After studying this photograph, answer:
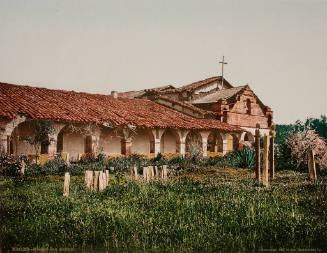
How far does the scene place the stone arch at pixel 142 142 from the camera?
23709 mm

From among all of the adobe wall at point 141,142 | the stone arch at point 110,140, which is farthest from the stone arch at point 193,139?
the stone arch at point 110,140

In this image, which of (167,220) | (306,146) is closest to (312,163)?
(306,146)

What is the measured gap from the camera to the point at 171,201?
8539mm

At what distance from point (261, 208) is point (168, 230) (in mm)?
2372

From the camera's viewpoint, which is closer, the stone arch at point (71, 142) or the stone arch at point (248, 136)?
the stone arch at point (71, 142)

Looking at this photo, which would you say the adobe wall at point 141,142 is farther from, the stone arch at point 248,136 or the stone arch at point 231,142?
the stone arch at point 248,136

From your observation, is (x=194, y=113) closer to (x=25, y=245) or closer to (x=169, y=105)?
(x=169, y=105)

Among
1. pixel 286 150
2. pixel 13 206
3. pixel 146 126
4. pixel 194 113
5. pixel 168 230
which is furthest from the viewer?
pixel 194 113

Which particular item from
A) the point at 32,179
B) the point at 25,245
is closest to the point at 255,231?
the point at 25,245

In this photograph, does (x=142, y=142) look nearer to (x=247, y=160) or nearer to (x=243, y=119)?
(x=247, y=160)

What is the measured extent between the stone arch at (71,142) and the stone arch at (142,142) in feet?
12.0

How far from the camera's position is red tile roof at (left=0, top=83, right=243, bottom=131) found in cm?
1862

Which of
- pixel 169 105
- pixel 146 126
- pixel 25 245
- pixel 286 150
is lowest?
pixel 25 245

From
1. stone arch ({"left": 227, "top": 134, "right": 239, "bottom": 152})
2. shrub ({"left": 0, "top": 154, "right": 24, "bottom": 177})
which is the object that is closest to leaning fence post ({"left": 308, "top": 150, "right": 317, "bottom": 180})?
shrub ({"left": 0, "top": 154, "right": 24, "bottom": 177})
